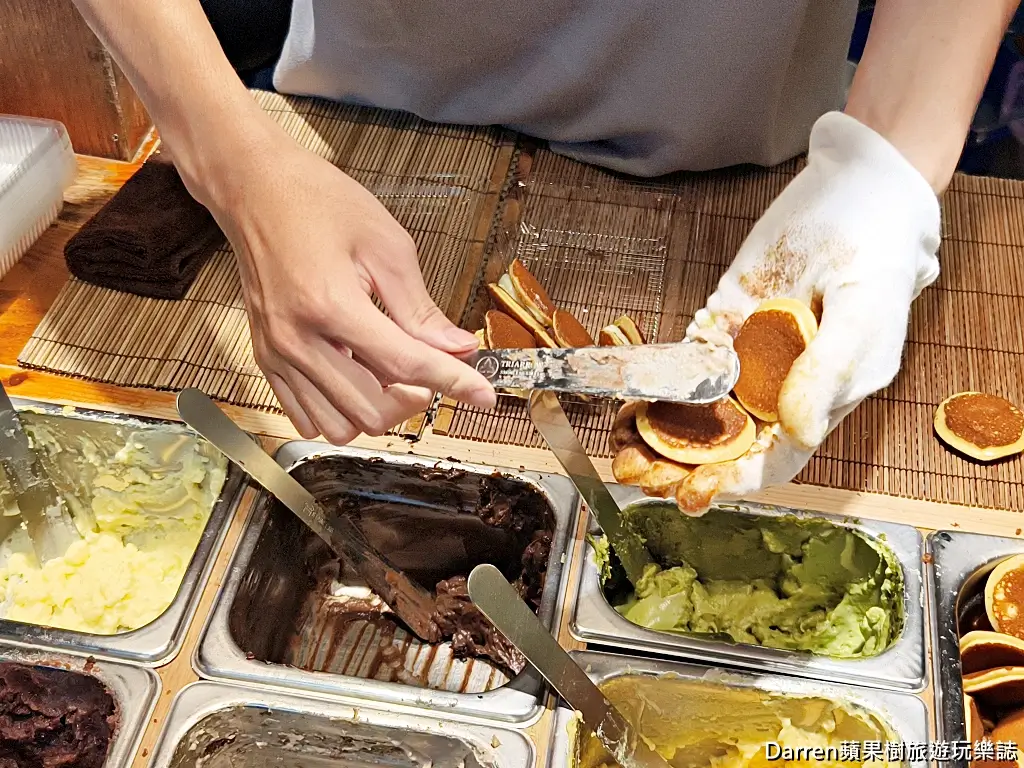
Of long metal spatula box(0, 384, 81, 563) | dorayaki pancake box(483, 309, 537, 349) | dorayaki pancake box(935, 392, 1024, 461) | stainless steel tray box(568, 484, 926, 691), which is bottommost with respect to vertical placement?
long metal spatula box(0, 384, 81, 563)

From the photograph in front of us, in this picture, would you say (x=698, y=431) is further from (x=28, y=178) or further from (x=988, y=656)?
(x=28, y=178)

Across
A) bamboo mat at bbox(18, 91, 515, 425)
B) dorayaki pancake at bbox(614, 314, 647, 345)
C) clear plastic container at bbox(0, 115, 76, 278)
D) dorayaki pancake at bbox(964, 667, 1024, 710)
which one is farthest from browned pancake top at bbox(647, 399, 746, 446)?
clear plastic container at bbox(0, 115, 76, 278)

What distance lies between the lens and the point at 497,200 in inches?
98.0

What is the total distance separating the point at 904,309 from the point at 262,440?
1.29 m

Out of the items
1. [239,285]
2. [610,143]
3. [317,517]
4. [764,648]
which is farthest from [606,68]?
[764,648]

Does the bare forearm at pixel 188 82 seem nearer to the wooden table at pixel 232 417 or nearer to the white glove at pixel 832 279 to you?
the wooden table at pixel 232 417

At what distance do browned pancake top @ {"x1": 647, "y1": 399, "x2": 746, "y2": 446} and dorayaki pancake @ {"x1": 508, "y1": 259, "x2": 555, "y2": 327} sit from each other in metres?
0.53

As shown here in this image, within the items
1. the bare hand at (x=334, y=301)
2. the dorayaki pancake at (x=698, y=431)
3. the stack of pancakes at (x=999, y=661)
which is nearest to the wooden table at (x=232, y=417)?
the stack of pancakes at (x=999, y=661)

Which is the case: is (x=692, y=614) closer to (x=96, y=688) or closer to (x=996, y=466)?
(x=996, y=466)

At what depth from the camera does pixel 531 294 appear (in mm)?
2102

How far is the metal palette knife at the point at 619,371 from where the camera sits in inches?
56.2

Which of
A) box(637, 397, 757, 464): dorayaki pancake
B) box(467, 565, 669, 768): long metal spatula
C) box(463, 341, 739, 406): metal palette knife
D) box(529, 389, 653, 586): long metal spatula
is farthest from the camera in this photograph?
Result: box(529, 389, 653, 586): long metal spatula

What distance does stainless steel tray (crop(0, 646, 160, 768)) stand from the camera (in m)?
1.52

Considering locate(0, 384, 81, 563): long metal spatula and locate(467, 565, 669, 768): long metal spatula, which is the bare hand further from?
locate(0, 384, 81, 563): long metal spatula
